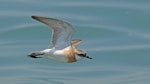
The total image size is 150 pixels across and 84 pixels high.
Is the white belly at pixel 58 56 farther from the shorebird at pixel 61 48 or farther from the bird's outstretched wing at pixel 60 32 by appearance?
the bird's outstretched wing at pixel 60 32

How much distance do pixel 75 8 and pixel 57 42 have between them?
5.04m

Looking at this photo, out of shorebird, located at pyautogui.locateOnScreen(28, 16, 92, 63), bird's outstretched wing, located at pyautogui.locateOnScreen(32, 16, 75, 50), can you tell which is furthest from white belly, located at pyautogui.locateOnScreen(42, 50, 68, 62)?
bird's outstretched wing, located at pyautogui.locateOnScreen(32, 16, 75, 50)

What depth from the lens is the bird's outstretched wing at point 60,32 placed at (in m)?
12.9

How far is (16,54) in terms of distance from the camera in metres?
16.9

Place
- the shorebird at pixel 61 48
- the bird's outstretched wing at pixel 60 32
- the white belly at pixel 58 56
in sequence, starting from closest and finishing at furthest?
the bird's outstretched wing at pixel 60 32 → the shorebird at pixel 61 48 → the white belly at pixel 58 56

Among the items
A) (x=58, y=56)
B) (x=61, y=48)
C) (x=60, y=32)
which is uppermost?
(x=60, y=32)

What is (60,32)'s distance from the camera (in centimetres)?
1324

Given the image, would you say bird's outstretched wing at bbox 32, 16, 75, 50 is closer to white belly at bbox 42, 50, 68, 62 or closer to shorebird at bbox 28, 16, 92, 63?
shorebird at bbox 28, 16, 92, 63

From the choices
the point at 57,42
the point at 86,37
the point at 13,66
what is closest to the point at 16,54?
the point at 13,66

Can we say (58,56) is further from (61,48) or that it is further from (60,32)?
(60,32)

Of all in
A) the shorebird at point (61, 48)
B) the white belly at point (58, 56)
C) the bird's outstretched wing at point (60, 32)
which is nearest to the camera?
the bird's outstretched wing at point (60, 32)

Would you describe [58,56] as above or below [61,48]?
below

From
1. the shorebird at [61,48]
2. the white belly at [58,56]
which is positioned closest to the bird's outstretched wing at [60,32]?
the shorebird at [61,48]

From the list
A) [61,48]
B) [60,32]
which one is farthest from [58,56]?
[60,32]
